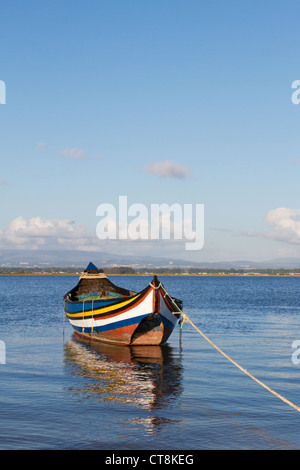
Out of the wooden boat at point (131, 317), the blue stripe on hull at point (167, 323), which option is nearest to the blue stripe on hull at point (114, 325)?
the wooden boat at point (131, 317)

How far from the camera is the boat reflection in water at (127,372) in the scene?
18.1 metres

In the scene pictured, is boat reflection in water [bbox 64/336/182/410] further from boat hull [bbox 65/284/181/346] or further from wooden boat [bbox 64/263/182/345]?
wooden boat [bbox 64/263/182/345]

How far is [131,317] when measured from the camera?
2869 cm

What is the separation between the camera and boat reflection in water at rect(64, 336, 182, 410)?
59.4 feet

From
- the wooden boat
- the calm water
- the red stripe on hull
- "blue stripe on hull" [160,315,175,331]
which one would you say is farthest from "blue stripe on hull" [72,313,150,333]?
"blue stripe on hull" [160,315,175,331]

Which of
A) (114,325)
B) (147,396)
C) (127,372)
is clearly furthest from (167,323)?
(147,396)

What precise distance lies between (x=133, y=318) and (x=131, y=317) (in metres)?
0.13

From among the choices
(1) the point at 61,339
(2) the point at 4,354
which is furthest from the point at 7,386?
(1) the point at 61,339

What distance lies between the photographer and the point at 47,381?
67.0 ft

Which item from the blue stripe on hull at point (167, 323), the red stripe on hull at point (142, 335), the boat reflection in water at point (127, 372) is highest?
the blue stripe on hull at point (167, 323)

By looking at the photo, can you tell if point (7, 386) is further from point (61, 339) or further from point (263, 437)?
point (61, 339)

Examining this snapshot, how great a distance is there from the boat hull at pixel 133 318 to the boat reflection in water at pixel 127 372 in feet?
1.73

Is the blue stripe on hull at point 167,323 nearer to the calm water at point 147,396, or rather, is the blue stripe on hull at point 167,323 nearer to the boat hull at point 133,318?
the boat hull at point 133,318
